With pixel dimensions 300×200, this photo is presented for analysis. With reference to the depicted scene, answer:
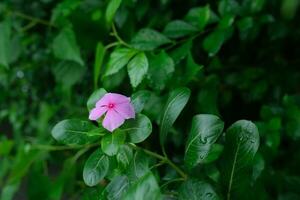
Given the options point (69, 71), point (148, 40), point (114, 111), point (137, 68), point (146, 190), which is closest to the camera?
point (146, 190)

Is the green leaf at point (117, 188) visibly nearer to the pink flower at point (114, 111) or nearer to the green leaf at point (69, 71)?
the pink flower at point (114, 111)

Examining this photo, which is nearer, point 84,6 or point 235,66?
point 84,6

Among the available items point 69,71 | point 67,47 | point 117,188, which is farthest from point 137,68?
point 69,71

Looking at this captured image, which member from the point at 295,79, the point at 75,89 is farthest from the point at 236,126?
the point at 75,89

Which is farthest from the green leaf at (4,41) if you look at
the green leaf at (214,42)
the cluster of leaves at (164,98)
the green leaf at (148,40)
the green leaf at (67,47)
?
the green leaf at (214,42)

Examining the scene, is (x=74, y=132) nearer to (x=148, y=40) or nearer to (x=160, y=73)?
(x=160, y=73)

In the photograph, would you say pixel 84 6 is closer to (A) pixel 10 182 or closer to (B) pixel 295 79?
(A) pixel 10 182
